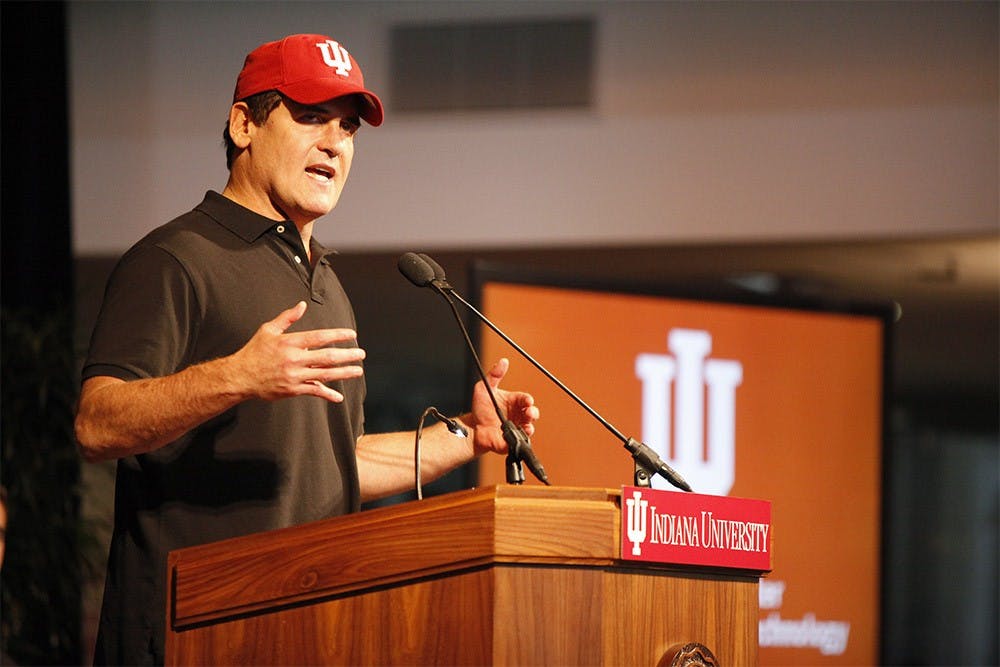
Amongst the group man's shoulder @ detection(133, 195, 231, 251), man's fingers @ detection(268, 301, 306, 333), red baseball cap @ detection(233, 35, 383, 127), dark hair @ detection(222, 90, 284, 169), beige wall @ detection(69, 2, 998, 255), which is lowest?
man's fingers @ detection(268, 301, 306, 333)

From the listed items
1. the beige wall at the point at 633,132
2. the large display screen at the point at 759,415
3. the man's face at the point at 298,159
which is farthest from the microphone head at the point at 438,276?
the beige wall at the point at 633,132

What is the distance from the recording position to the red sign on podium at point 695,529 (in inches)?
54.7

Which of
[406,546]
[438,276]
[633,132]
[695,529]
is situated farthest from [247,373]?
[633,132]

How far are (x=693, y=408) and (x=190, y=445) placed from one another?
271cm

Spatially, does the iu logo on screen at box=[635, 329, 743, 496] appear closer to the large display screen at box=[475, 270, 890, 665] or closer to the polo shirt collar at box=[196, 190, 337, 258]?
the large display screen at box=[475, 270, 890, 665]

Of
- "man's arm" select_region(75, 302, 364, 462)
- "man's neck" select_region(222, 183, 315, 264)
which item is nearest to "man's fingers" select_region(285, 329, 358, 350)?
"man's arm" select_region(75, 302, 364, 462)

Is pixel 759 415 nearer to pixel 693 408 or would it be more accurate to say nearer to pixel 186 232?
pixel 693 408

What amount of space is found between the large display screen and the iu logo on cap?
1923mm

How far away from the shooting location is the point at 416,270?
1.80 meters

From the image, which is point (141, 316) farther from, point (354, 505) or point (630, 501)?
point (630, 501)

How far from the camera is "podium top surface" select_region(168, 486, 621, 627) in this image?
135 cm

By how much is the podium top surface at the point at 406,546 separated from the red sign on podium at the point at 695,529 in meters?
0.02

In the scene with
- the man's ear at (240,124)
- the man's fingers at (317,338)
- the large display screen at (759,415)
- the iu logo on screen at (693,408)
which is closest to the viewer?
the man's fingers at (317,338)

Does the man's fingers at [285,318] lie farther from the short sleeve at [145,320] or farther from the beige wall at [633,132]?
the beige wall at [633,132]
